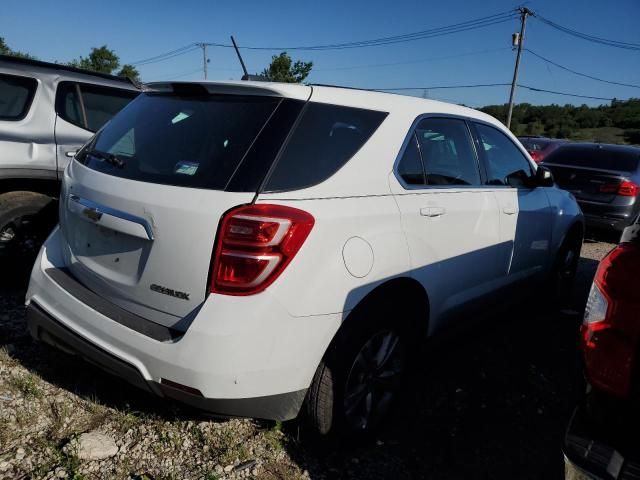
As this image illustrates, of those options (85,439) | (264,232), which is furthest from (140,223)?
(85,439)

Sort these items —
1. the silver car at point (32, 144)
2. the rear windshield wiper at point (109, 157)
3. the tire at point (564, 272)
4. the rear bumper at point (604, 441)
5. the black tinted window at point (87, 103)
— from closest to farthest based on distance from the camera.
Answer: the rear bumper at point (604, 441)
the rear windshield wiper at point (109, 157)
the silver car at point (32, 144)
the black tinted window at point (87, 103)
the tire at point (564, 272)

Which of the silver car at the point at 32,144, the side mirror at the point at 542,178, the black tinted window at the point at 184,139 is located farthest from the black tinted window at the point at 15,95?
the side mirror at the point at 542,178

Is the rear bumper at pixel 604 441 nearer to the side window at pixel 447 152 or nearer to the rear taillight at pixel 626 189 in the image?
the side window at pixel 447 152

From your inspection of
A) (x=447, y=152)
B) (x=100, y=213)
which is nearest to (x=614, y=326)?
(x=447, y=152)

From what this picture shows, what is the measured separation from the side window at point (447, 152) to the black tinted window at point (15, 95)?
2.95 metres

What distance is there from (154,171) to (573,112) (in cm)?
6258

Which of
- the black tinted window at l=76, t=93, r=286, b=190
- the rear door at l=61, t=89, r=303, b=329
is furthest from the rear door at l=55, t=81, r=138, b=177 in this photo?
the rear door at l=61, t=89, r=303, b=329

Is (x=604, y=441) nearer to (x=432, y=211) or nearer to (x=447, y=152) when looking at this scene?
(x=432, y=211)

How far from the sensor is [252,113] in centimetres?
217

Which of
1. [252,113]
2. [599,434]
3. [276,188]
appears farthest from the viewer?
[252,113]

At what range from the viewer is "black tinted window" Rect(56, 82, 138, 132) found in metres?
3.96

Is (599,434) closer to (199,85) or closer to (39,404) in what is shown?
(199,85)

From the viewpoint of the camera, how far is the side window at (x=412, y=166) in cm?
252

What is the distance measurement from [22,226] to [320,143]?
107 inches
